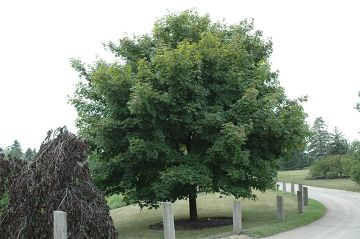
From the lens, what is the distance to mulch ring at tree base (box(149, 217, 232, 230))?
17.9 metres

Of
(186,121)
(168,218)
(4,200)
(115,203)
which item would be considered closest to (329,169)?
(115,203)

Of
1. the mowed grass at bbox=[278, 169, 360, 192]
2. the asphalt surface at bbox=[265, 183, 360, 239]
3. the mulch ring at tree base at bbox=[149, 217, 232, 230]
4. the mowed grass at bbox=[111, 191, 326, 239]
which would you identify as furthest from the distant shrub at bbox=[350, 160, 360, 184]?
the mulch ring at tree base at bbox=[149, 217, 232, 230]

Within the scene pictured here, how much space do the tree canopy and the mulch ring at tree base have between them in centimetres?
149

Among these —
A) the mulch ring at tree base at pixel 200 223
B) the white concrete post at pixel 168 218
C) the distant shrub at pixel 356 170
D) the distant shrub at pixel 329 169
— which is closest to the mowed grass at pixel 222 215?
the mulch ring at tree base at pixel 200 223

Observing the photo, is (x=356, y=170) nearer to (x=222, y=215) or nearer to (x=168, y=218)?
(x=222, y=215)

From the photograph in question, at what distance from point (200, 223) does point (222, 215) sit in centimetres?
265

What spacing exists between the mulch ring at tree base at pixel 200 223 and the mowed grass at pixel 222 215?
1.84 feet

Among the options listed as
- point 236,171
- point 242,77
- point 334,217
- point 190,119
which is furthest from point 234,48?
point 334,217

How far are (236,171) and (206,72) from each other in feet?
12.0

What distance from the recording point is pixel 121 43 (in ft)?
62.7

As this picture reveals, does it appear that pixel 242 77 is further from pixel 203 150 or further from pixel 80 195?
pixel 80 195

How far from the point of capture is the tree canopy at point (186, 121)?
50.5ft

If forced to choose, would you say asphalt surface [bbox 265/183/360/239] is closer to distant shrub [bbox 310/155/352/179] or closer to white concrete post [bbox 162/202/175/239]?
white concrete post [bbox 162/202/175/239]

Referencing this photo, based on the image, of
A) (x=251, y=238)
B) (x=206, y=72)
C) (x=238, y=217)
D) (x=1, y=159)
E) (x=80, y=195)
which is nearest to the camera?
(x=80, y=195)
